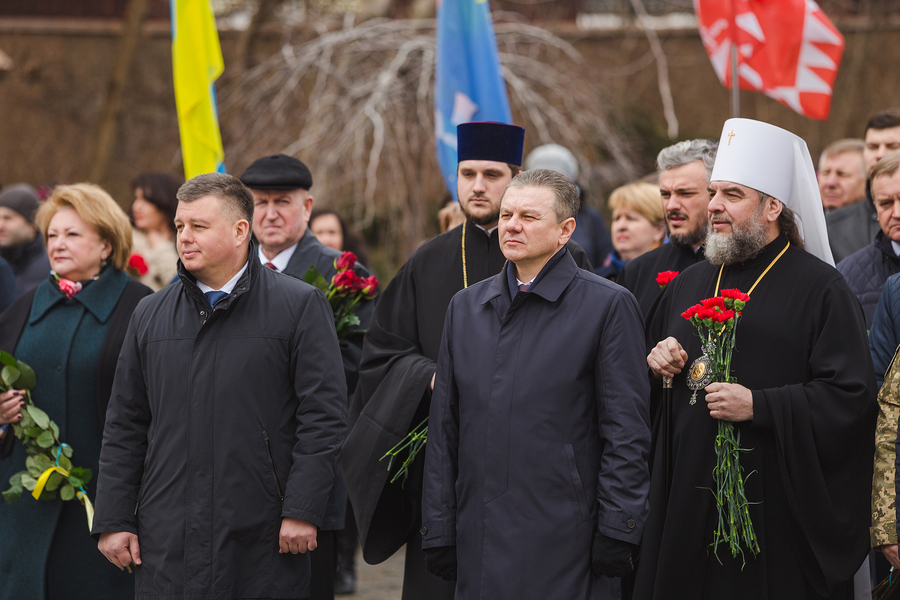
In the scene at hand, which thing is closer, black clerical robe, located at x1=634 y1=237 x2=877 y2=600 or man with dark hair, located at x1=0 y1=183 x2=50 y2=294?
black clerical robe, located at x1=634 y1=237 x2=877 y2=600

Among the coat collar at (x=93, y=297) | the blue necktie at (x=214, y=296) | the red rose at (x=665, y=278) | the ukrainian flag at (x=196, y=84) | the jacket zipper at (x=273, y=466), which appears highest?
the ukrainian flag at (x=196, y=84)

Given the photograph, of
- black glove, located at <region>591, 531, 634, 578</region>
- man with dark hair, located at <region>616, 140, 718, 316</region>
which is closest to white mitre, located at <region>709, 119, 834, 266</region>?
man with dark hair, located at <region>616, 140, 718, 316</region>

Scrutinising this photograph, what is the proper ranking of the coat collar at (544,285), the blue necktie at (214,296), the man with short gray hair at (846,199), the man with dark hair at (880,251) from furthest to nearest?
the man with short gray hair at (846,199), the man with dark hair at (880,251), the blue necktie at (214,296), the coat collar at (544,285)

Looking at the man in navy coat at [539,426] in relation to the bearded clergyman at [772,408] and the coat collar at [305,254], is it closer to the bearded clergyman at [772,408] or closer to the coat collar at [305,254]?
the bearded clergyman at [772,408]

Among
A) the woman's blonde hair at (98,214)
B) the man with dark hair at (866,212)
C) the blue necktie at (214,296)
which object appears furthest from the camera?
the man with dark hair at (866,212)

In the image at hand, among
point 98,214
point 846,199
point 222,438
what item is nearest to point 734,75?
point 846,199

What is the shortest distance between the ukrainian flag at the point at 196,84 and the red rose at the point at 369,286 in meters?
1.95

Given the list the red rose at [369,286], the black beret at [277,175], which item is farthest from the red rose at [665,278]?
the black beret at [277,175]

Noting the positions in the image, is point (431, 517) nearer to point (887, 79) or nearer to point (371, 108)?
point (371, 108)

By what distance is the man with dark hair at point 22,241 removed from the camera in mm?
6716

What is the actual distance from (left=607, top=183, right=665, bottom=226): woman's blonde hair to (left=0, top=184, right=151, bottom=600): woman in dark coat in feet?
9.10

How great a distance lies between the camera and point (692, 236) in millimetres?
4832

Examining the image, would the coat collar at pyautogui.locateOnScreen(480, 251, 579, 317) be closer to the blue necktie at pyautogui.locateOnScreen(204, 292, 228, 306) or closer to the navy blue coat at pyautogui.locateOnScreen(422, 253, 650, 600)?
the navy blue coat at pyautogui.locateOnScreen(422, 253, 650, 600)

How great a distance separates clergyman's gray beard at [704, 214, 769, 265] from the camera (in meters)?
3.98
